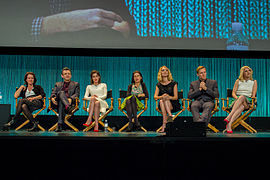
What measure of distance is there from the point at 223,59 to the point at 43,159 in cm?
574

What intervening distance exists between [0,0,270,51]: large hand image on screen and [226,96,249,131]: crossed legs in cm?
164

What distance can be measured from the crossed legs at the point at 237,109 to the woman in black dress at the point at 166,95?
2.78 feet

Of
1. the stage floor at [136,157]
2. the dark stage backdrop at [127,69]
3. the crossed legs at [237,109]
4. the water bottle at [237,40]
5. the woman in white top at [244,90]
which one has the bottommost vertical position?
the stage floor at [136,157]

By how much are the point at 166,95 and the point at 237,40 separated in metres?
2.04

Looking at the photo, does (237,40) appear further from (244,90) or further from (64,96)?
(64,96)

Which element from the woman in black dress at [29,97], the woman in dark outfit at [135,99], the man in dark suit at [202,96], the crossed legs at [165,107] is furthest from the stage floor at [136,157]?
the woman in black dress at [29,97]

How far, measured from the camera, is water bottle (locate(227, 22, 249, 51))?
5.81 metres

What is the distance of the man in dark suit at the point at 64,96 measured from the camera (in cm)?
451

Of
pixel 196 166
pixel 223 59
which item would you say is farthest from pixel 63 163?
pixel 223 59

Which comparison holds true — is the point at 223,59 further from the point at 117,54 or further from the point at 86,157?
the point at 86,157

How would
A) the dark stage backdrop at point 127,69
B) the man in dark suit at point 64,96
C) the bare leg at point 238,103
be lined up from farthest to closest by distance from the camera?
1. the dark stage backdrop at point 127,69
2. the bare leg at point 238,103
3. the man in dark suit at point 64,96

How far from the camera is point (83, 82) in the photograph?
273 inches

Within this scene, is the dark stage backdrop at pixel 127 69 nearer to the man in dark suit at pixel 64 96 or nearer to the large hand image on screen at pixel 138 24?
the large hand image on screen at pixel 138 24

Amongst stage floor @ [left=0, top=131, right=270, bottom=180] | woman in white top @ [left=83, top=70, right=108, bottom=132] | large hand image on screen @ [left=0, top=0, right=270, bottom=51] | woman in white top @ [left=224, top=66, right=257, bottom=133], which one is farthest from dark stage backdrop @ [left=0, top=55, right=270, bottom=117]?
stage floor @ [left=0, top=131, right=270, bottom=180]
